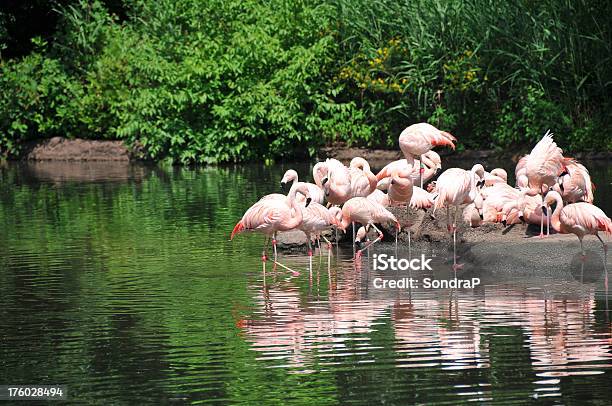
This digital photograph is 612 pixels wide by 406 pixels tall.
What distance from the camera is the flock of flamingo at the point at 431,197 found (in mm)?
10312

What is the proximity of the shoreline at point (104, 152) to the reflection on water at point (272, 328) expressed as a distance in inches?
386

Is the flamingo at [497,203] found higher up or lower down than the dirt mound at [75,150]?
lower down

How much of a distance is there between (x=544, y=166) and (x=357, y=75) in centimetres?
1181

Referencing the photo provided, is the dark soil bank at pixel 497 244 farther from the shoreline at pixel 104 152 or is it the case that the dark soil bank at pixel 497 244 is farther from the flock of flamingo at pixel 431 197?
the shoreline at pixel 104 152

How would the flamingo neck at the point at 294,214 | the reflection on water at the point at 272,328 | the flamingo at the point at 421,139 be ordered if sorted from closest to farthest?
the reflection on water at the point at 272,328 → the flamingo neck at the point at 294,214 → the flamingo at the point at 421,139

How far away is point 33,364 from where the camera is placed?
740 cm

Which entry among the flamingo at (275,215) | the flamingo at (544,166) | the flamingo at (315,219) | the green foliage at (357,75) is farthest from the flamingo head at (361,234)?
the green foliage at (357,75)

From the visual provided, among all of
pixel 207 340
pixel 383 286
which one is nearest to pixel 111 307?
pixel 207 340

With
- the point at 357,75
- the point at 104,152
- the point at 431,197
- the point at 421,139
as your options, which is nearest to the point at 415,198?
the point at 431,197

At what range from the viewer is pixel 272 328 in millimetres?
8305

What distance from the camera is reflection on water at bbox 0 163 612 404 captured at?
677cm

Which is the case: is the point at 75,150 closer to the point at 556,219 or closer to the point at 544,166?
the point at 544,166

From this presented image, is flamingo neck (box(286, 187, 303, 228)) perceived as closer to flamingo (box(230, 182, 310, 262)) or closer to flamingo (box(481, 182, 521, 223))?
flamingo (box(230, 182, 310, 262))

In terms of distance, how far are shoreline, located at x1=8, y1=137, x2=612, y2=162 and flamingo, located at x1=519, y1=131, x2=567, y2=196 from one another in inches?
436
